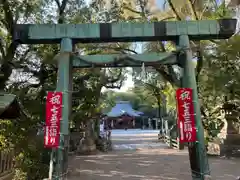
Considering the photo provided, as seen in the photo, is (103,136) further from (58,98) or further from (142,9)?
(58,98)

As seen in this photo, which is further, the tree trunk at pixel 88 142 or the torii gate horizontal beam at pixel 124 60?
the tree trunk at pixel 88 142

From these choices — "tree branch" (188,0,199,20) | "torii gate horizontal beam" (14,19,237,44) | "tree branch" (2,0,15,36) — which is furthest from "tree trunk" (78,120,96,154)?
"torii gate horizontal beam" (14,19,237,44)

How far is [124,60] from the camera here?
25.1 ft

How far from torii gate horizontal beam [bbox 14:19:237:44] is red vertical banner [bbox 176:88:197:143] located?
1.62 m

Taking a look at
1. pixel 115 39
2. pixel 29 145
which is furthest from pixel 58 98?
pixel 29 145

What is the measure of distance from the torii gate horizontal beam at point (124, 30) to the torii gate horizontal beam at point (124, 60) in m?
0.51

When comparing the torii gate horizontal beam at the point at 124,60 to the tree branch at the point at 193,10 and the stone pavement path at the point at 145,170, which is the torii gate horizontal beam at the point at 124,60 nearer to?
the stone pavement path at the point at 145,170

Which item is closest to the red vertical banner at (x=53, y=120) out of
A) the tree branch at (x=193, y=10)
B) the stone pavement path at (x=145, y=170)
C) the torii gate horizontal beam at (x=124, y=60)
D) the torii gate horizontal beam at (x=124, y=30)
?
the torii gate horizontal beam at (x=124, y=60)

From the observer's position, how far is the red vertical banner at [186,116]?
6988 millimetres

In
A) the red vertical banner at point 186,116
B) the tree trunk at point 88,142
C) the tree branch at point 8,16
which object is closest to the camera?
the red vertical banner at point 186,116

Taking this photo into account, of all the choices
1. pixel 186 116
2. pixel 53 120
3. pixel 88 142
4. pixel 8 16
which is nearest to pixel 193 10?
pixel 8 16

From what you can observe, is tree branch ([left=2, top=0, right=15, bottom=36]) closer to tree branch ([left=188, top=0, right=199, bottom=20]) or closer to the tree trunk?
tree branch ([left=188, top=0, right=199, bottom=20])

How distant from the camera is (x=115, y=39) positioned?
25.8 ft

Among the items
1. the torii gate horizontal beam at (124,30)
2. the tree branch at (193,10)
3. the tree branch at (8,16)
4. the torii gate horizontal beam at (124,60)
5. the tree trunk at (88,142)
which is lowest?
the tree trunk at (88,142)
